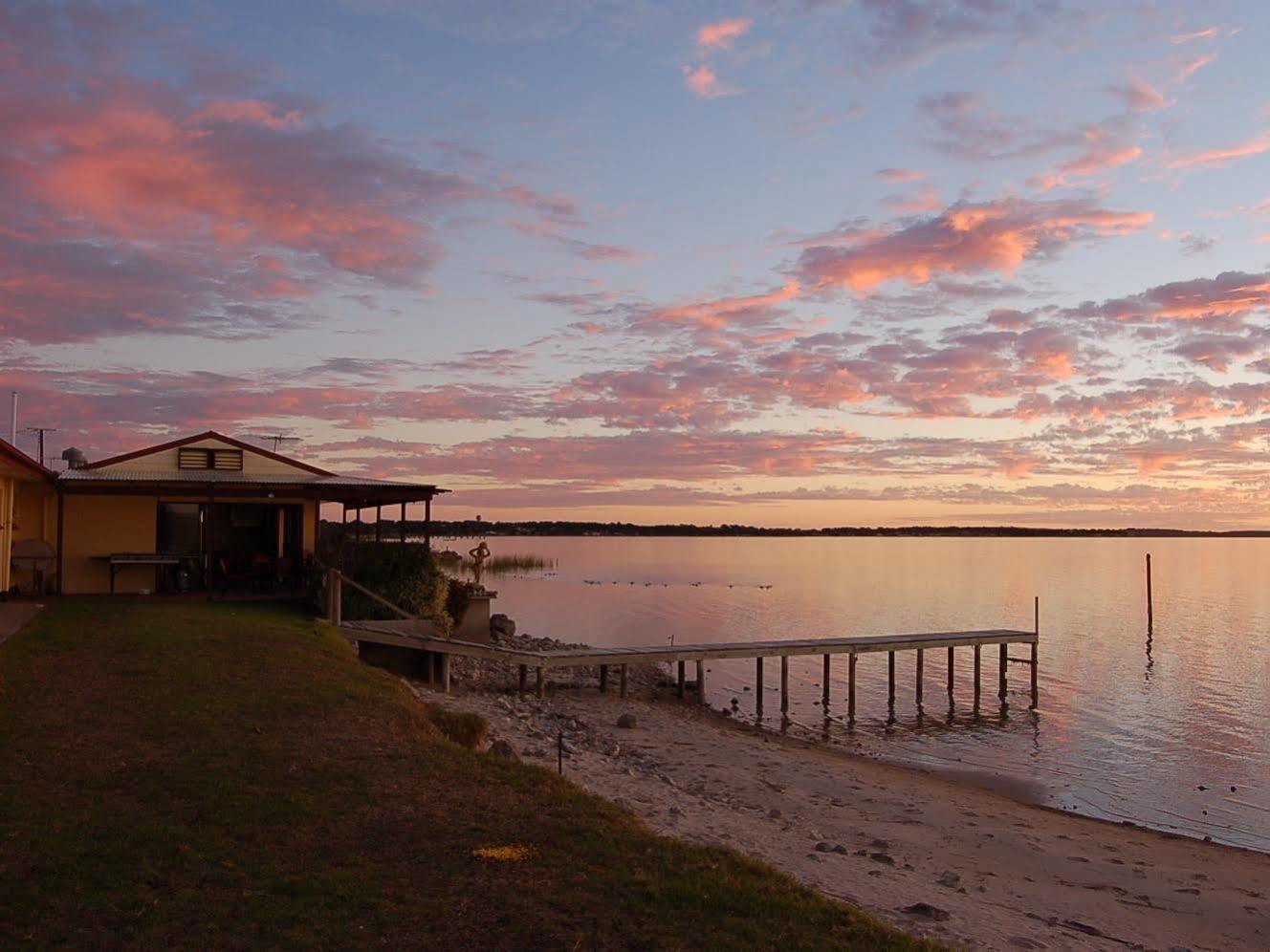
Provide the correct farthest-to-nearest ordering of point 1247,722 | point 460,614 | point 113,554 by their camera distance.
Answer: point 460,614 < point 1247,722 < point 113,554

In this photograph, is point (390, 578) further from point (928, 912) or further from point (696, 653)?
point (928, 912)

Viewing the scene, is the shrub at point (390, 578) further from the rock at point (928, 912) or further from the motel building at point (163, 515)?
the rock at point (928, 912)

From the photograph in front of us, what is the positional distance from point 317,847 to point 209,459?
19105 mm

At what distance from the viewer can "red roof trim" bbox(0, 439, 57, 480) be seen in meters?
15.3

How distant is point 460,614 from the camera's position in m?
26.0

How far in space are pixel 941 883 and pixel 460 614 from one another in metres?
17.9

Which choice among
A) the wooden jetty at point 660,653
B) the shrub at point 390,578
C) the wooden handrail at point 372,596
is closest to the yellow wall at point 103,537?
the shrub at point 390,578

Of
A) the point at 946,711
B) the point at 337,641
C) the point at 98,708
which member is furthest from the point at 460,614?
the point at 98,708

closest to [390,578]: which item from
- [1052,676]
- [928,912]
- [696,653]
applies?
[696,653]

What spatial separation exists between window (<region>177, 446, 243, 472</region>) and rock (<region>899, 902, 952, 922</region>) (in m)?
20.2

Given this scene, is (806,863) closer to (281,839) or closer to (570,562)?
(281,839)

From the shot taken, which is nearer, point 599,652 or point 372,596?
point 372,596

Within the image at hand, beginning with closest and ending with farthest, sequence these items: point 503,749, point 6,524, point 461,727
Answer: point 461,727 < point 503,749 < point 6,524

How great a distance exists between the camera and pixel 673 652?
23750 mm
